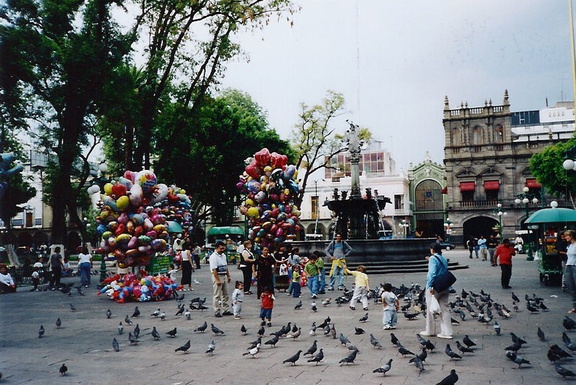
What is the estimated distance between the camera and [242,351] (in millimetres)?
8133

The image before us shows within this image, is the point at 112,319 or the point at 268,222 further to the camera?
the point at 268,222

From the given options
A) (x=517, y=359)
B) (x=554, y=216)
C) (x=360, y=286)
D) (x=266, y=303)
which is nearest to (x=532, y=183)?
(x=554, y=216)

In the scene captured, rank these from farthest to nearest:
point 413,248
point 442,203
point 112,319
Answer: point 442,203 < point 413,248 < point 112,319

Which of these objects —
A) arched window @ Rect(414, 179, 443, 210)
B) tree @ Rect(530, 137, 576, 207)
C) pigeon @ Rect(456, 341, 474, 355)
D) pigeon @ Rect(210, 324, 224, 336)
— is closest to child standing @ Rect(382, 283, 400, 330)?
pigeon @ Rect(456, 341, 474, 355)

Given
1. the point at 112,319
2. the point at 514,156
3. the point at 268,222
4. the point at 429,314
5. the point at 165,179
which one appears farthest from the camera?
the point at 514,156

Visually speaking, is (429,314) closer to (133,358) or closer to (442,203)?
(133,358)

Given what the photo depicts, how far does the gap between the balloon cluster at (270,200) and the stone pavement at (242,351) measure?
4885 millimetres

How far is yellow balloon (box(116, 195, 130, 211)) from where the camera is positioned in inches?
599

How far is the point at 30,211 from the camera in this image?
60688 mm

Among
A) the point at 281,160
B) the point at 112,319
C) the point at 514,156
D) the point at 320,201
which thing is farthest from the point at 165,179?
the point at 514,156

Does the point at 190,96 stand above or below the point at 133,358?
above

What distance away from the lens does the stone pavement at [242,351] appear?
6.55 m

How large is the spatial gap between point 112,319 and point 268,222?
719 cm

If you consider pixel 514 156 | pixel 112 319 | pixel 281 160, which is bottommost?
pixel 112 319
